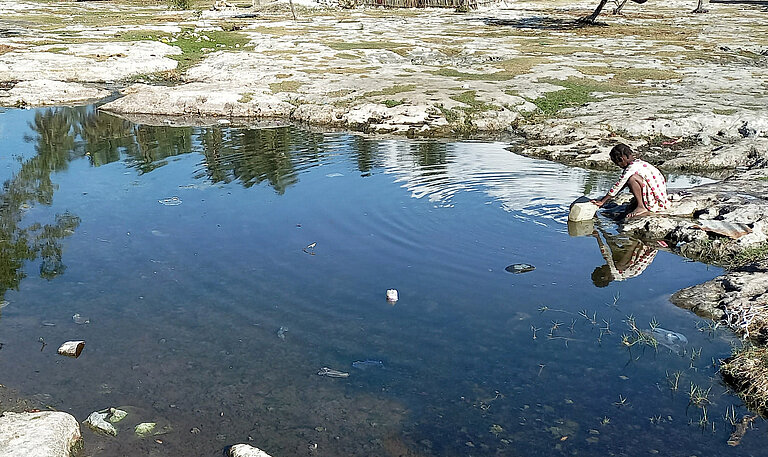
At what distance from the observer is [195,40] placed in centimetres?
3272

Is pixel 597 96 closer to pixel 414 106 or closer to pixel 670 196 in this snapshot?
pixel 414 106

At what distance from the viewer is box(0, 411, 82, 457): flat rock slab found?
4965 mm

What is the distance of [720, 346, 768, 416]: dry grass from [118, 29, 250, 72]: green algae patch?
25185 millimetres

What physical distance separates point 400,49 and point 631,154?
21.1 metres

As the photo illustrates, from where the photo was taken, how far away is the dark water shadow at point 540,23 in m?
40.9

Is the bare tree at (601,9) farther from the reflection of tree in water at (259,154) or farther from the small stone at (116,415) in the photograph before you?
the small stone at (116,415)

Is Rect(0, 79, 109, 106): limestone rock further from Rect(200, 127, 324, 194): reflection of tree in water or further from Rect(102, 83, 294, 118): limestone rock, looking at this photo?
Rect(200, 127, 324, 194): reflection of tree in water

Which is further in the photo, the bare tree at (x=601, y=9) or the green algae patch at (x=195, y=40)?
the bare tree at (x=601, y=9)

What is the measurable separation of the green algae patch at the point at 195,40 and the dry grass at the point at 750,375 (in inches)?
992

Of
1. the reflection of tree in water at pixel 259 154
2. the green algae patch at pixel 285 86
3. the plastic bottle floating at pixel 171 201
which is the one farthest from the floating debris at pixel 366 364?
the green algae patch at pixel 285 86

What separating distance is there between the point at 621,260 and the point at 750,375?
312cm

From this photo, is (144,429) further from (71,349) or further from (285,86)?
(285,86)

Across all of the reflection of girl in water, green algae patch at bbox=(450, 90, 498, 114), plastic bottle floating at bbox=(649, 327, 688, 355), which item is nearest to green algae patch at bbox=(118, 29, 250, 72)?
green algae patch at bbox=(450, 90, 498, 114)

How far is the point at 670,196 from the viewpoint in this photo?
10688 mm
